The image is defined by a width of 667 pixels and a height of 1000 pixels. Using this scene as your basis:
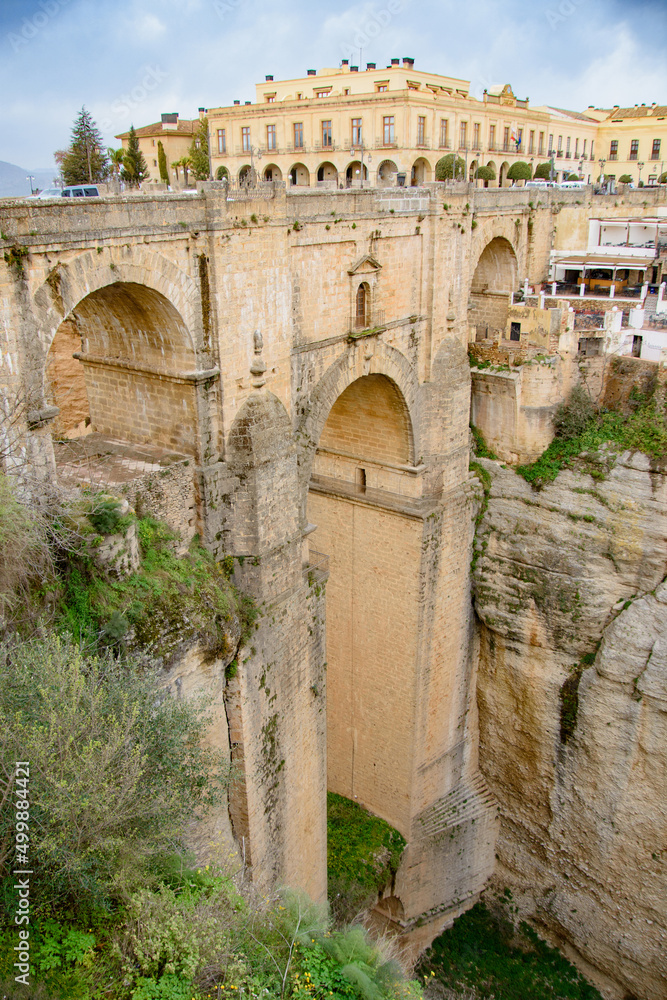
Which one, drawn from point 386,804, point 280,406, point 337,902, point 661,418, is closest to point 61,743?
point 280,406

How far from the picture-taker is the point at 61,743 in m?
5.89

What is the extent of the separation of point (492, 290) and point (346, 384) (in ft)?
25.8

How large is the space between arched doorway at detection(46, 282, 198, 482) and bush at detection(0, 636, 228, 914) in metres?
3.68

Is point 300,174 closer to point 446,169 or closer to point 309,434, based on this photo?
point 446,169

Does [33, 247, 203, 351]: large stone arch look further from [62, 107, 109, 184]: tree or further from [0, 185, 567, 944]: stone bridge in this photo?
[62, 107, 109, 184]: tree

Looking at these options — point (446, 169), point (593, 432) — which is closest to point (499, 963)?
point (593, 432)

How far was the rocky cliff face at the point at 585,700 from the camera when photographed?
1473 cm

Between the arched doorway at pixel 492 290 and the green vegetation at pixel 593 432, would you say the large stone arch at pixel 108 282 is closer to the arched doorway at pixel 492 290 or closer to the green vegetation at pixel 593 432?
the green vegetation at pixel 593 432

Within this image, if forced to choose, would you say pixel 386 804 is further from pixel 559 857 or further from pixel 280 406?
pixel 280 406

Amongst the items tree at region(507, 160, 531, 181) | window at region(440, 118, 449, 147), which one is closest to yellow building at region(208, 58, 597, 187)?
window at region(440, 118, 449, 147)

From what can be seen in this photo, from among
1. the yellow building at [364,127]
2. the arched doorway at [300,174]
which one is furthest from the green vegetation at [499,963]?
the arched doorway at [300,174]

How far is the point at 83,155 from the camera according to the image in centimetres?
2845

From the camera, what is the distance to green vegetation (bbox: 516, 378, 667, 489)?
1523 cm

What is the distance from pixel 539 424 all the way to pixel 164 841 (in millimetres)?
11827
